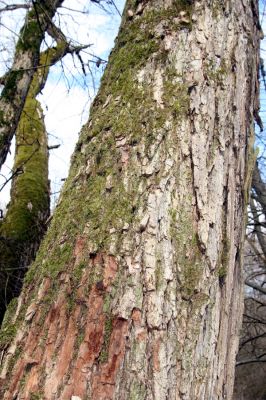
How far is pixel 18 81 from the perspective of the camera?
5.44 metres

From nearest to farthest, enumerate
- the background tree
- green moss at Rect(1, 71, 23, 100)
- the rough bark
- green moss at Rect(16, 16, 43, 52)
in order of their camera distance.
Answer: the background tree, the rough bark, green moss at Rect(1, 71, 23, 100), green moss at Rect(16, 16, 43, 52)

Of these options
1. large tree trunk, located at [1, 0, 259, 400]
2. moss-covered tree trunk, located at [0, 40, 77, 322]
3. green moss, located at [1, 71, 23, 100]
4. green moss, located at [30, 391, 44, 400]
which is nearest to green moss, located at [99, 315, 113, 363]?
large tree trunk, located at [1, 0, 259, 400]

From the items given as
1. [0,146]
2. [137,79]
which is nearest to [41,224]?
[0,146]

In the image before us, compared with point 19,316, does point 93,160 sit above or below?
above

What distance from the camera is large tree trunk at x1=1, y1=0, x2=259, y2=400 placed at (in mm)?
→ 1154

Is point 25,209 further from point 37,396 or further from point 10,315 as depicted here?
point 37,396

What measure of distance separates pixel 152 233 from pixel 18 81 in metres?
4.62

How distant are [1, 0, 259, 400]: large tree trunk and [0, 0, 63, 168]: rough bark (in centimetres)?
354

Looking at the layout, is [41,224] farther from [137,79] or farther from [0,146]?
[137,79]

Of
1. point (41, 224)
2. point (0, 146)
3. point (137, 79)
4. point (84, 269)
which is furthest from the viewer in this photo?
point (41, 224)

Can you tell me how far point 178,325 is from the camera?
1209 mm

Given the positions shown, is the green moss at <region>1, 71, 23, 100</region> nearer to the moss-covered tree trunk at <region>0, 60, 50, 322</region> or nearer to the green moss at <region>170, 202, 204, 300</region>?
the moss-covered tree trunk at <region>0, 60, 50, 322</region>

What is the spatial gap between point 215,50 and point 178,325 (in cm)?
100

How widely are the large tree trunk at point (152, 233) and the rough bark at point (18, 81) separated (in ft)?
11.6
